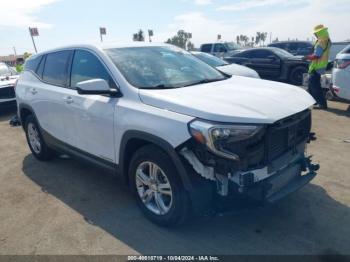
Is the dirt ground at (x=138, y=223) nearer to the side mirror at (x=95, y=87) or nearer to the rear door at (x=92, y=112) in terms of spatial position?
the rear door at (x=92, y=112)

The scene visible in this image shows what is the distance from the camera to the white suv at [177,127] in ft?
9.04

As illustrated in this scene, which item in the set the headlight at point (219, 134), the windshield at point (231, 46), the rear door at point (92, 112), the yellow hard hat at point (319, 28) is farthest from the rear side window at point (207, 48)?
the headlight at point (219, 134)

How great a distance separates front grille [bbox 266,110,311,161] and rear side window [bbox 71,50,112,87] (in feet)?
5.85

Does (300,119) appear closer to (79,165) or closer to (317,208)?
(317,208)

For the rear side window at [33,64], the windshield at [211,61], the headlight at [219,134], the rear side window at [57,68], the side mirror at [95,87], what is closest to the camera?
the headlight at [219,134]

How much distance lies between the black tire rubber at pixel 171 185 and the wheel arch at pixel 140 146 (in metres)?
0.07

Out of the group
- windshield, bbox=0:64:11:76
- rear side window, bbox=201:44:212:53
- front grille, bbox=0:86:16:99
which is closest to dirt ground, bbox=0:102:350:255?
front grille, bbox=0:86:16:99

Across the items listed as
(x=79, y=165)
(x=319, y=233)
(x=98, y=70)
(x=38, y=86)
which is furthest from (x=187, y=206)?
(x=38, y=86)

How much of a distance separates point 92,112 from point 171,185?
1.33m

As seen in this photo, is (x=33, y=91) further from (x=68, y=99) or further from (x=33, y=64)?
(x=68, y=99)

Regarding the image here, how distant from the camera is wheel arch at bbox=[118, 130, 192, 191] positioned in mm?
2865

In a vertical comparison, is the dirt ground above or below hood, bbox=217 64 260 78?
below

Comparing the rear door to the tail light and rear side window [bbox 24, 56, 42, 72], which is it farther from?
the tail light

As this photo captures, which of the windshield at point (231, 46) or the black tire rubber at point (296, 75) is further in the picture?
the windshield at point (231, 46)
